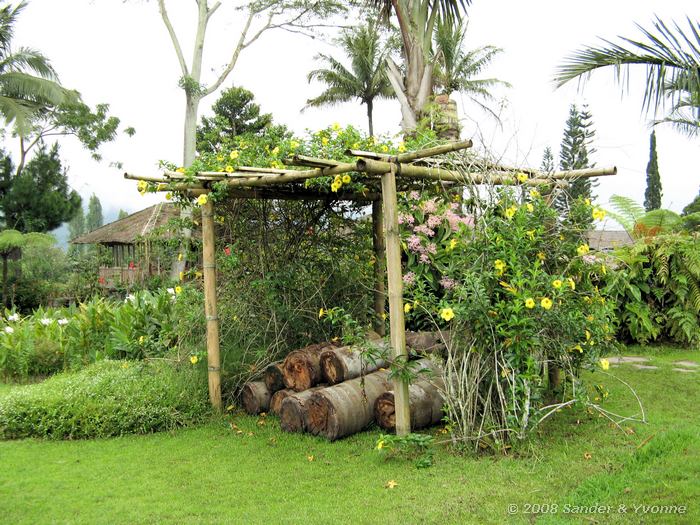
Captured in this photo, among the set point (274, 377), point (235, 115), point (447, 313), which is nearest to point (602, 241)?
point (447, 313)

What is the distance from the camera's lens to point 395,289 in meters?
4.45

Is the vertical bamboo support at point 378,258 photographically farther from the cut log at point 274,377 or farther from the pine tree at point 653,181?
the pine tree at point 653,181

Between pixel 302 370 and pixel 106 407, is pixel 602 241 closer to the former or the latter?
pixel 302 370

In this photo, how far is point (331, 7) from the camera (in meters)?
18.4

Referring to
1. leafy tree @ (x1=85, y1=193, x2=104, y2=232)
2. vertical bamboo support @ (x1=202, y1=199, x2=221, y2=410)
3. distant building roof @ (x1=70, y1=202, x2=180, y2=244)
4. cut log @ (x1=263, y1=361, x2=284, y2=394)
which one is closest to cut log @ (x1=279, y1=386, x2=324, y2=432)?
cut log @ (x1=263, y1=361, x2=284, y2=394)

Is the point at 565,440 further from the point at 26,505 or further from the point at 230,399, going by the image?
the point at 26,505

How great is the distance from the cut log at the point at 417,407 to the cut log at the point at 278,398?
3.02ft

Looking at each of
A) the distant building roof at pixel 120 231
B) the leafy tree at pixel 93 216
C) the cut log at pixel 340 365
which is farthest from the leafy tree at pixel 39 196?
the leafy tree at pixel 93 216

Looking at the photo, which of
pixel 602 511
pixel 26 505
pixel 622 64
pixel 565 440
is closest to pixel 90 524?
pixel 26 505

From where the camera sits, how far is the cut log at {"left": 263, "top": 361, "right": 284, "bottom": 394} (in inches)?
221

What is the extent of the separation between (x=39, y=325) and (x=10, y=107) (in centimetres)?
1438

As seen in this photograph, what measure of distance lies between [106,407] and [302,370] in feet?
5.55

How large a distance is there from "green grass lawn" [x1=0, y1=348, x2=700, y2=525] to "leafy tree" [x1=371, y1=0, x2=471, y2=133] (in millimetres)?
5603

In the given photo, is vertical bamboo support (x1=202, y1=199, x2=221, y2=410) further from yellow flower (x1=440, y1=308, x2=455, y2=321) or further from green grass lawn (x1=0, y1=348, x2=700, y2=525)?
yellow flower (x1=440, y1=308, x2=455, y2=321)
